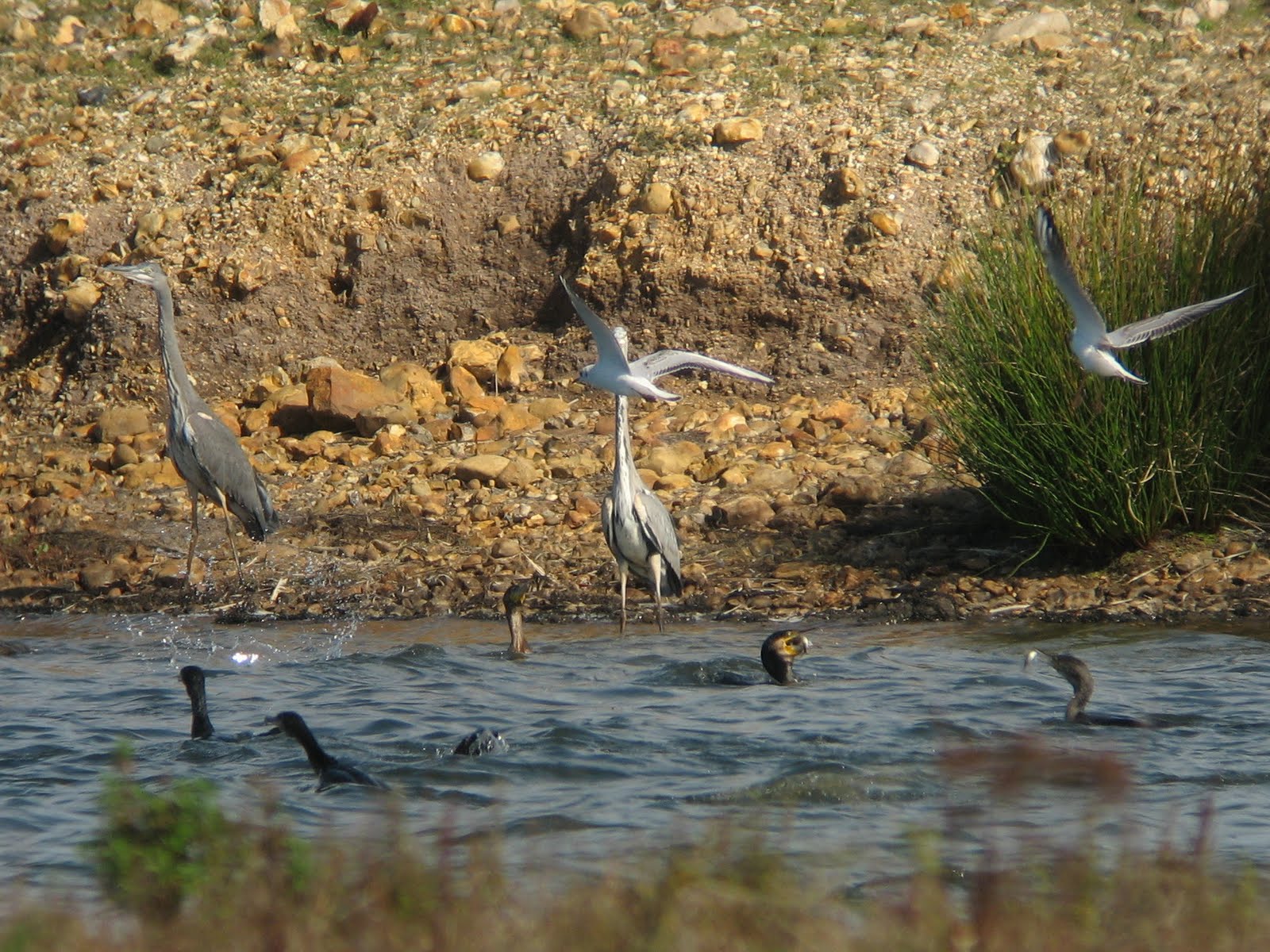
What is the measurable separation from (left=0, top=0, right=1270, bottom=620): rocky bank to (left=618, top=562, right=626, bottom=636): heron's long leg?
1.01ft

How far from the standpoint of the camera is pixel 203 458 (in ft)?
31.3

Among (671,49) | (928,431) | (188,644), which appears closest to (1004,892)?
(188,644)

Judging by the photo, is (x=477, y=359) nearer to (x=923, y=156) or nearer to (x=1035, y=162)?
(x=923, y=156)

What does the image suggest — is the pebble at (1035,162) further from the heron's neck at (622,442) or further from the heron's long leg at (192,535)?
the heron's long leg at (192,535)

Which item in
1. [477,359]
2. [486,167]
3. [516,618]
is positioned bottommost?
[516,618]

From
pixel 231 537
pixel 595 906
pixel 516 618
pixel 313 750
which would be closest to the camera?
pixel 595 906

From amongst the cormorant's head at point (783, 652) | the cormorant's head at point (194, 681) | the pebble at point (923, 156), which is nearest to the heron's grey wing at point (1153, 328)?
the cormorant's head at point (783, 652)

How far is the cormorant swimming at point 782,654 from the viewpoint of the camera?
23.7 ft

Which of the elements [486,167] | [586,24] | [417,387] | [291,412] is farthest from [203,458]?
[586,24]

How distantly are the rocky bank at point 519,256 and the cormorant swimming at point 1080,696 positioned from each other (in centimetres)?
215

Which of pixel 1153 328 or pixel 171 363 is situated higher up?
pixel 171 363

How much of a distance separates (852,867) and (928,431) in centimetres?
593

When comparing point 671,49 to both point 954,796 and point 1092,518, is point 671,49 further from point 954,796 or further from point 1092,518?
point 954,796

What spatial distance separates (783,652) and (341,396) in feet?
16.4
